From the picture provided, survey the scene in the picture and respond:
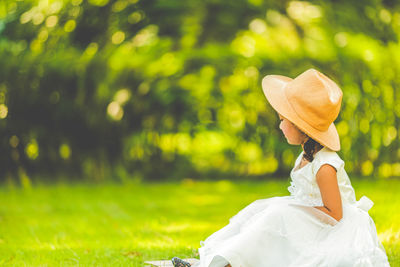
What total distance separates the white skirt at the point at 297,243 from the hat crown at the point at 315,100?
42 cm

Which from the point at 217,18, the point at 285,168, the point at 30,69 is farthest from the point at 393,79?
the point at 30,69

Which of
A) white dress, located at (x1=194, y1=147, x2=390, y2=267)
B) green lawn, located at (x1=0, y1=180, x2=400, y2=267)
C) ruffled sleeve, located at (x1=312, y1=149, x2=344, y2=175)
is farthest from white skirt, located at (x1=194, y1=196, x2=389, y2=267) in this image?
green lawn, located at (x1=0, y1=180, x2=400, y2=267)

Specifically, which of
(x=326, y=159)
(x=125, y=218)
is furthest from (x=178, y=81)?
(x=326, y=159)

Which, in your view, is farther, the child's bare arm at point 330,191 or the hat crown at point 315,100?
the hat crown at point 315,100

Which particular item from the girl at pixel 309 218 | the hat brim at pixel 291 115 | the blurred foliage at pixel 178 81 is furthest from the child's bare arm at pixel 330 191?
the blurred foliage at pixel 178 81

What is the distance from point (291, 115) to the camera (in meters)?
2.87

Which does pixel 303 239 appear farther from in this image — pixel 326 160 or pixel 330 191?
pixel 326 160

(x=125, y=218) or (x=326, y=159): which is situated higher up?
(x=326, y=159)

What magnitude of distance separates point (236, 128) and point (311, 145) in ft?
21.0

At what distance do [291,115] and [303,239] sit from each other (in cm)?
59

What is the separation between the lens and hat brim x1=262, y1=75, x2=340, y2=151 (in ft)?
9.31

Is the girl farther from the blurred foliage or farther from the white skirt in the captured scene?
the blurred foliage

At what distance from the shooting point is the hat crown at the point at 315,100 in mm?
2855

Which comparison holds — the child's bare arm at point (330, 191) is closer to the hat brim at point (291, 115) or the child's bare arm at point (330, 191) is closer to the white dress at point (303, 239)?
the white dress at point (303, 239)
